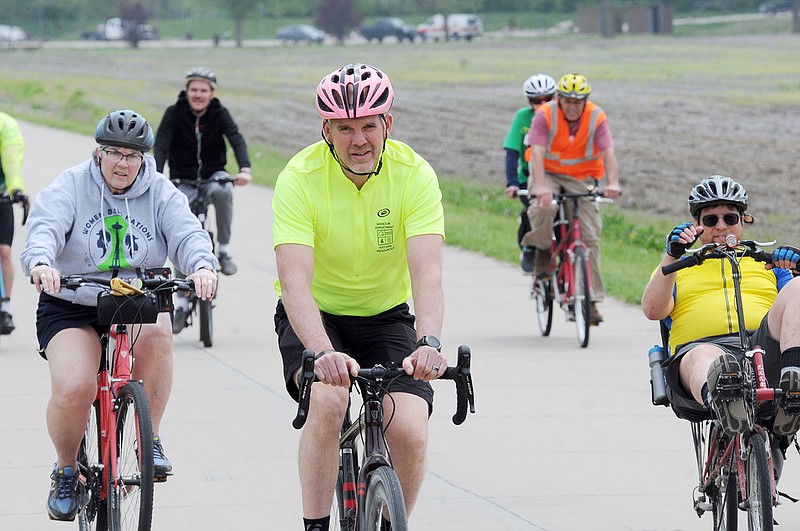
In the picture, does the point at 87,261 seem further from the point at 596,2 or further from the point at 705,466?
the point at 596,2

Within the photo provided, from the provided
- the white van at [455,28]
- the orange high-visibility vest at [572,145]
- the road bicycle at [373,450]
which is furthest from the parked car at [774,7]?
the road bicycle at [373,450]

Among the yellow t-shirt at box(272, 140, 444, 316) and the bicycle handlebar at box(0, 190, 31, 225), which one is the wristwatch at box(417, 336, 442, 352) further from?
the bicycle handlebar at box(0, 190, 31, 225)

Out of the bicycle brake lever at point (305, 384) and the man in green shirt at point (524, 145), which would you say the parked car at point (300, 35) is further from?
the bicycle brake lever at point (305, 384)

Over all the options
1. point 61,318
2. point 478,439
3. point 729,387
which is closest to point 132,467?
point 61,318

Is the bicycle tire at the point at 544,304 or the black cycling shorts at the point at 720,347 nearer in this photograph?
the black cycling shorts at the point at 720,347

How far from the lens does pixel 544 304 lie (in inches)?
479

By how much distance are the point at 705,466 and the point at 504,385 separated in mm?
3907

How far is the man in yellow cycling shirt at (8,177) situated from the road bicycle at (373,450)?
637cm

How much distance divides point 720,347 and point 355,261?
5.47 ft

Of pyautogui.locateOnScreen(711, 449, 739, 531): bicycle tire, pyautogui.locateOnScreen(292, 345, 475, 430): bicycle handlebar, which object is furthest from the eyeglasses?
pyautogui.locateOnScreen(711, 449, 739, 531): bicycle tire

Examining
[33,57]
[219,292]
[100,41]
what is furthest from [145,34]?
[219,292]

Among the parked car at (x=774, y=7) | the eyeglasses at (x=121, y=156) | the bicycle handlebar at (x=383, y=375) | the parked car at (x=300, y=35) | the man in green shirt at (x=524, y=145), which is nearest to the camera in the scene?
the bicycle handlebar at (x=383, y=375)

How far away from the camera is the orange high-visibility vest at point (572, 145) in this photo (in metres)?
11.9

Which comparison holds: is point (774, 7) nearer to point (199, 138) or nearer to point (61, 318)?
point (199, 138)
